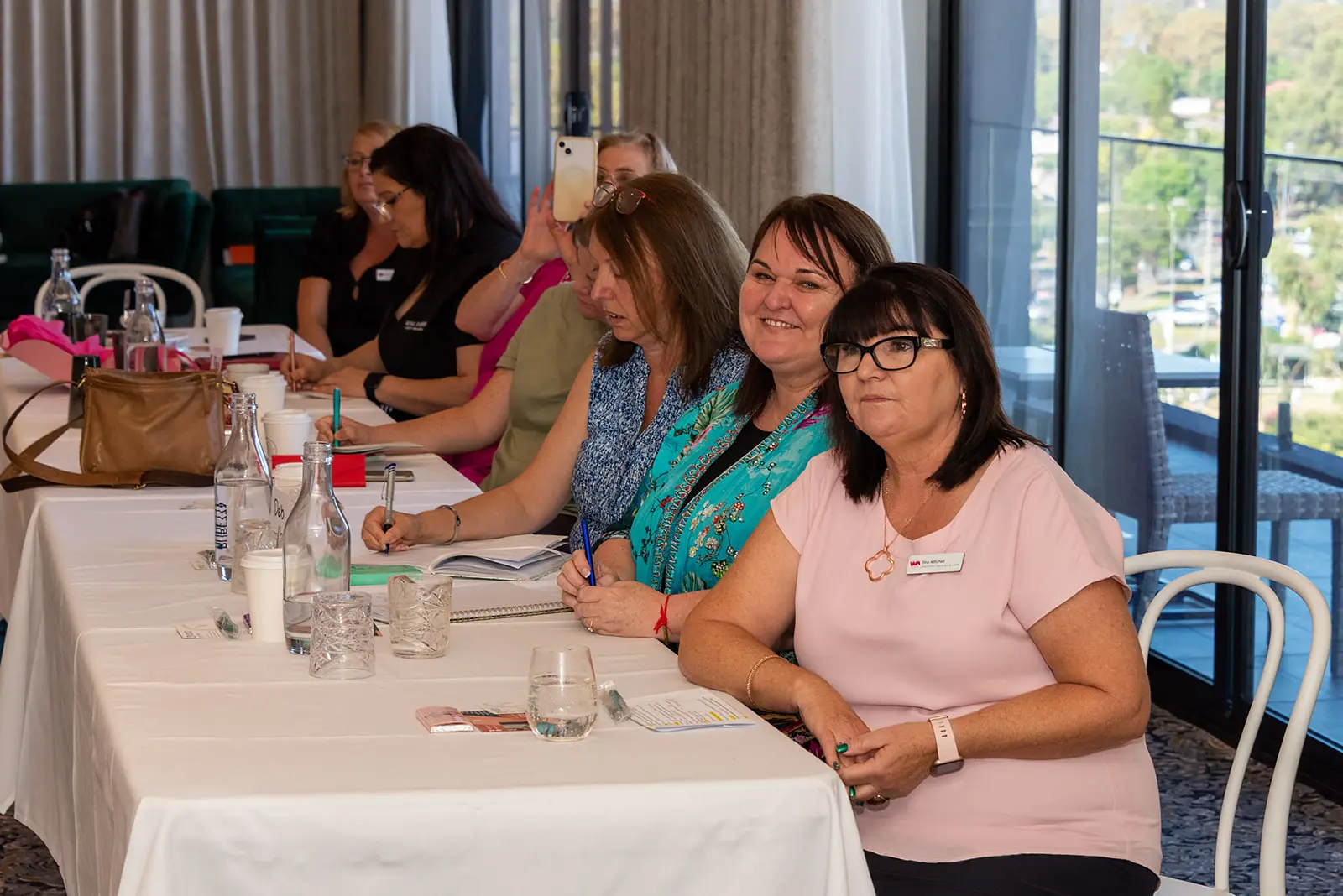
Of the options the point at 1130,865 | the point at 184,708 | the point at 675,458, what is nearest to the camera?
the point at 184,708

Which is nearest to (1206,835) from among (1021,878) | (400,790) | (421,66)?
(1021,878)

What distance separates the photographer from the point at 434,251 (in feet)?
12.9

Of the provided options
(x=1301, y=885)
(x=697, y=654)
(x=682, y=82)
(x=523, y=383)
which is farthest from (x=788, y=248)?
(x=682, y=82)

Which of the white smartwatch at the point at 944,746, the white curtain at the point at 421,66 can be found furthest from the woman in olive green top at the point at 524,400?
the white curtain at the point at 421,66

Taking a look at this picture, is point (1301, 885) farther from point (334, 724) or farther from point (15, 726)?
point (15, 726)

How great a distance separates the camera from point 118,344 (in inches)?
141

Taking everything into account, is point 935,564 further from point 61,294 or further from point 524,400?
point 61,294

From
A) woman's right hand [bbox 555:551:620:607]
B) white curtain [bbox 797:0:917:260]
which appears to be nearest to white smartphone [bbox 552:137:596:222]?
white curtain [bbox 797:0:917:260]

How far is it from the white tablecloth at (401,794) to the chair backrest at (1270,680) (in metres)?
0.58

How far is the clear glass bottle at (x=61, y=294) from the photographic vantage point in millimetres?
4449

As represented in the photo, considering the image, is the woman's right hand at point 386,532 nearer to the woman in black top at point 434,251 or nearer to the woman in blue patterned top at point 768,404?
the woman in blue patterned top at point 768,404

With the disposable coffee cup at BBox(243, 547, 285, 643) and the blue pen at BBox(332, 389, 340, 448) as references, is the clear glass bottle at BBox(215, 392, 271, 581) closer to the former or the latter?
the disposable coffee cup at BBox(243, 547, 285, 643)

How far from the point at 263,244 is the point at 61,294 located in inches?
160

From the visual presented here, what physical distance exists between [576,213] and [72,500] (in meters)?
1.22
